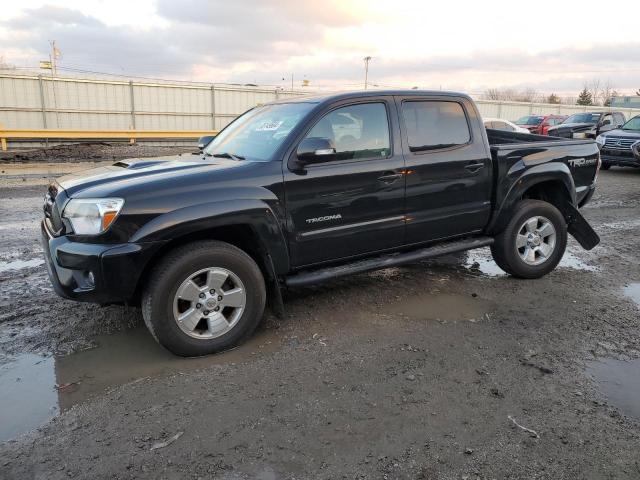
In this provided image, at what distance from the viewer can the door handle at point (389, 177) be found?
4.29 meters

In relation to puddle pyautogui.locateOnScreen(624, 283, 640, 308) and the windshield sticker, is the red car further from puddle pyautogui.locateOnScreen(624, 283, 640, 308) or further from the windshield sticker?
the windshield sticker

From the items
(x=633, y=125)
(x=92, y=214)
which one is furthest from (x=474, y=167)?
(x=633, y=125)

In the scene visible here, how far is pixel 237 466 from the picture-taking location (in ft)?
8.50

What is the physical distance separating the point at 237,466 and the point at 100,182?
2228 mm

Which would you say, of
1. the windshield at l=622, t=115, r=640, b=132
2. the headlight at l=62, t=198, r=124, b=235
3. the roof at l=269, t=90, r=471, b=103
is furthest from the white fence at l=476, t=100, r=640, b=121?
the headlight at l=62, t=198, r=124, b=235

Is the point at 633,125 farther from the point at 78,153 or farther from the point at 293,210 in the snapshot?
the point at 78,153

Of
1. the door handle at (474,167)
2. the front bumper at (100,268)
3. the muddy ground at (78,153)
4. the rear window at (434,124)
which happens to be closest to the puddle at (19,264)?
the front bumper at (100,268)

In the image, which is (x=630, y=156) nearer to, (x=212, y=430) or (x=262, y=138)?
(x=262, y=138)

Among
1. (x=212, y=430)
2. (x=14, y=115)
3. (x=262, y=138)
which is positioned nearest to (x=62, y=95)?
(x=14, y=115)

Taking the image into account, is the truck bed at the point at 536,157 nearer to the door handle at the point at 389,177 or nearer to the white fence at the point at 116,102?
the door handle at the point at 389,177

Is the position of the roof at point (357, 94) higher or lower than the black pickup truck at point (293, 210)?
higher

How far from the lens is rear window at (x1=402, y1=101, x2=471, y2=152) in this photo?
4.55 meters

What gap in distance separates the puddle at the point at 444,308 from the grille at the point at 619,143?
12283 mm

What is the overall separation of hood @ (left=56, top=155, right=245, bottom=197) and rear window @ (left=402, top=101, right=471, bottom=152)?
160 centimetres
